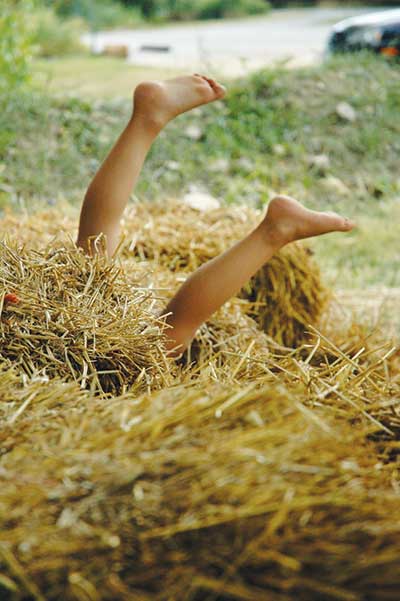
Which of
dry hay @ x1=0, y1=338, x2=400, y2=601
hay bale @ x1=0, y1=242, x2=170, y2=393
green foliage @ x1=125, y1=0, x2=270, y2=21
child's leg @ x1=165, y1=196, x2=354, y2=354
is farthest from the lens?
green foliage @ x1=125, y1=0, x2=270, y2=21

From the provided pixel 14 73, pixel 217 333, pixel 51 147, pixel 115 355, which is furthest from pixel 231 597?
pixel 14 73

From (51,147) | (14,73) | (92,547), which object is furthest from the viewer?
(14,73)

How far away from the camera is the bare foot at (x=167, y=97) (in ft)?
6.05

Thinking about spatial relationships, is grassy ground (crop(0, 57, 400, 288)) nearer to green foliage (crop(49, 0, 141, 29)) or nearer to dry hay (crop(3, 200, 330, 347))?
dry hay (crop(3, 200, 330, 347))

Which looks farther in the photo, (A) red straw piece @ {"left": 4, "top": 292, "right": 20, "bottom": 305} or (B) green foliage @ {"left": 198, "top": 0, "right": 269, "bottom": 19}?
(B) green foliage @ {"left": 198, "top": 0, "right": 269, "bottom": 19}

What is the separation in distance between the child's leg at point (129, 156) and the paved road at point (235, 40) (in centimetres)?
426

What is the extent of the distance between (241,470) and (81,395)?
14.5 inches

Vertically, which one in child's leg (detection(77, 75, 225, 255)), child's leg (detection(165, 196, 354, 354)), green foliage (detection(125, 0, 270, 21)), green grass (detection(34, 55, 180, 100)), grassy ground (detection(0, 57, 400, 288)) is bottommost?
grassy ground (detection(0, 57, 400, 288))

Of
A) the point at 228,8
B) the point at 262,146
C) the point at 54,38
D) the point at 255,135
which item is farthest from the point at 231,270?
the point at 228,8

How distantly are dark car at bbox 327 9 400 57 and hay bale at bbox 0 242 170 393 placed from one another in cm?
509

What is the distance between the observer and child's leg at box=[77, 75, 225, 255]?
1729 mm

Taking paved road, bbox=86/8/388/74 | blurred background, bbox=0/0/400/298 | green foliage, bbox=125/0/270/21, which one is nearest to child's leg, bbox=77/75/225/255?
blurred background, bbox=0/0/400/298

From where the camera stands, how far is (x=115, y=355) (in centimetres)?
136

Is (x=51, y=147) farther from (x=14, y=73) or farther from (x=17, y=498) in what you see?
(x=17, y=498)
